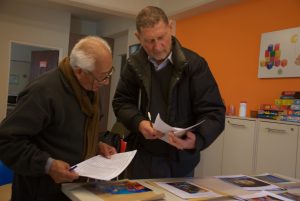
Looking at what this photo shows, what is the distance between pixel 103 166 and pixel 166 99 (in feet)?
1.66

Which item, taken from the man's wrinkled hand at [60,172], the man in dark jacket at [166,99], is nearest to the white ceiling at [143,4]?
the man in dark jacket at [166,99]

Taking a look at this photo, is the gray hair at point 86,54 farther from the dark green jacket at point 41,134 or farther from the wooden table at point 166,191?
the wooden table at point 166,191

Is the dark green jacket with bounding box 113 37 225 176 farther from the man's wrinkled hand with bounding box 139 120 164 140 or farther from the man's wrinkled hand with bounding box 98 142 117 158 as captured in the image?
the man's wrinkled hand with bounding box 98 142 117 158

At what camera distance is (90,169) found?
125cm

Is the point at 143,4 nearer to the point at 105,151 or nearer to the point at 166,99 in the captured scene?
the point at 166,99

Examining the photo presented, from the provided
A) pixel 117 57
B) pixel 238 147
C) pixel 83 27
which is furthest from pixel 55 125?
pixel 83 27

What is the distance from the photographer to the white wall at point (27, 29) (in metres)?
5.80

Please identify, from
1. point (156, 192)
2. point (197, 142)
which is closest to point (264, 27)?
point (197, 142)

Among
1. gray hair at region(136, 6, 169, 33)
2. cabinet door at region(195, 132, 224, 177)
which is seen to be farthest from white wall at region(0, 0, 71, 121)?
gray hair at region(136, 6, 169, 33)

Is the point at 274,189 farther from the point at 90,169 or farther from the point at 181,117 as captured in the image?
the point at 90,169

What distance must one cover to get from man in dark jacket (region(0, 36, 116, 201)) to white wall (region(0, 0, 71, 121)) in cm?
491

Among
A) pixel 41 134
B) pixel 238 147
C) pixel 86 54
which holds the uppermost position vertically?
pixel 86 54

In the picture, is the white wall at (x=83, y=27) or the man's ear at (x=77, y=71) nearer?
the man's ear at (x=77, y=71)

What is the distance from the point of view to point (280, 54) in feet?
10.9
